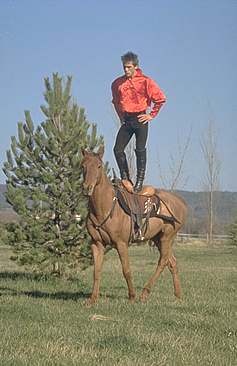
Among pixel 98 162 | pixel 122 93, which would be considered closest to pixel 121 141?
pixel 122 93

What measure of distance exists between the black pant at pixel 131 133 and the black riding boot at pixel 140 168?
0.29 feet

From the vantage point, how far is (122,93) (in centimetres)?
1108

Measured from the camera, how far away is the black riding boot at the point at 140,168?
11.2 metres

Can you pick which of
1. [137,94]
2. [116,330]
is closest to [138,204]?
[137,94]

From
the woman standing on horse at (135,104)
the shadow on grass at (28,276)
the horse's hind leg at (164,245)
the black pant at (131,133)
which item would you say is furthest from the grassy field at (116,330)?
the shadow on grass at (28,276)

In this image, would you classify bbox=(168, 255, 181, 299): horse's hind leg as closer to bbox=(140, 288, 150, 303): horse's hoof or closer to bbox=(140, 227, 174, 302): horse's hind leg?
bbox=(140, 227, 174, 302): horse's hind leg

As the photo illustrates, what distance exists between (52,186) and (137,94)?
14.8 feet

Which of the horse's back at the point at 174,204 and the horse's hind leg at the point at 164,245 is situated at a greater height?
the horse's back at the point at 174,204

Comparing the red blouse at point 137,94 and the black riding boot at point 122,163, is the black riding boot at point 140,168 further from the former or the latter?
the red blouse at point 137,94

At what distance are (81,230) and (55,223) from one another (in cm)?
66

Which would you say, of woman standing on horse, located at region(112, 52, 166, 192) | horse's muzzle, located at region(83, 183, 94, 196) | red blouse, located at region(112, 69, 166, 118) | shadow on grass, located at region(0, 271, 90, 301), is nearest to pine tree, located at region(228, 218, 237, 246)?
shadow on grass, located at region(0, 271, 90, 301)

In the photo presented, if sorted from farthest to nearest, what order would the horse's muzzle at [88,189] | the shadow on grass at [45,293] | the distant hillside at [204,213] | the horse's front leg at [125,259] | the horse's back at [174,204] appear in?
the distant hillside at [204,213] → the horse's back at [174,204] → the shadow on grass at [45,293] → the horse's front leg at [125,259] → the horse's muzzle at [88,189]

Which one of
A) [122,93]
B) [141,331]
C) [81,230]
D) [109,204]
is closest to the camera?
[141,331]

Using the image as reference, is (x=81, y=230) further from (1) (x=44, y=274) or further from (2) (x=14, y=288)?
(2) (x=14, y=288)
